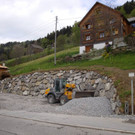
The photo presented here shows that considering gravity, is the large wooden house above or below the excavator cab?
above

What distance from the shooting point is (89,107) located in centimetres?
1129

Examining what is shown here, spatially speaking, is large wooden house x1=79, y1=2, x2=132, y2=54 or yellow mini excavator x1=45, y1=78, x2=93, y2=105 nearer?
yellow mini excavator x1=45, y1=78, x2=93, y2=105

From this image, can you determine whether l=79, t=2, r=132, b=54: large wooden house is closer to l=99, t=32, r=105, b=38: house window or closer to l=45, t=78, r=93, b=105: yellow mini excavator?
l=99, t=32, r=105, b=38: house window

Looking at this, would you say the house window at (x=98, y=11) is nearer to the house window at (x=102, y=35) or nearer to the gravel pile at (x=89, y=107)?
the house window at (x=102, y=35)

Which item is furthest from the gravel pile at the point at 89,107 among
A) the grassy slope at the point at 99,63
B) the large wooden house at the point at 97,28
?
the large wooden house at the point at 97,28

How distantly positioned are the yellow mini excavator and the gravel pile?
74.8 inches

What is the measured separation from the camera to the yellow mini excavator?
14333 mm

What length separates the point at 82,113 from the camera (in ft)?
35.6

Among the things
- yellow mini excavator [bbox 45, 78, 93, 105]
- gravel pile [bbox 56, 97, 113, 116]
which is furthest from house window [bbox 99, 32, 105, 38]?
gravel pile [bbox 56, 97, 113, 116]

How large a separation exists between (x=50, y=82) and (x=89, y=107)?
11460mm

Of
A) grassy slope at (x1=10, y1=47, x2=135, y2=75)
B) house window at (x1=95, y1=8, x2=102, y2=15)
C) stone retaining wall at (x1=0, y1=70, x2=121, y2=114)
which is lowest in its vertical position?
stone retaining wall at (x1=0, y1=70, x2=121, y2=114)

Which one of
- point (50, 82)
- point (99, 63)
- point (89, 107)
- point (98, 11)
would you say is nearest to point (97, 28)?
point (98, 11)

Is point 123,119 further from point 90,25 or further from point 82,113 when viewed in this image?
point 90,25

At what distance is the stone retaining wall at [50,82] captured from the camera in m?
15.1
